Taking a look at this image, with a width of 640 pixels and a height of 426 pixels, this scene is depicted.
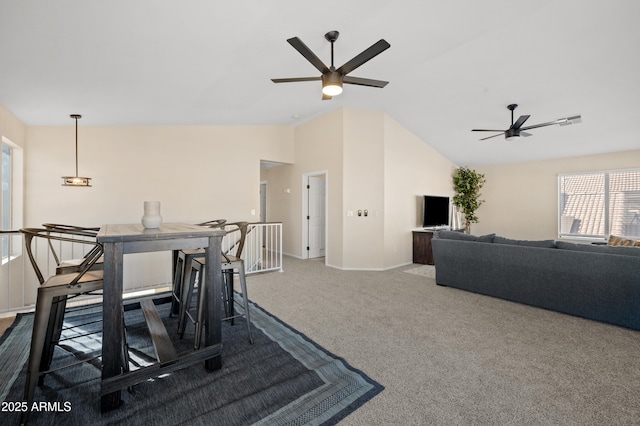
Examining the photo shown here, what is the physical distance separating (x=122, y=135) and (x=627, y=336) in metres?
7.34

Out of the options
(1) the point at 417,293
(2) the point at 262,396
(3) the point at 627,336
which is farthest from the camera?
(1) the point at 417,293

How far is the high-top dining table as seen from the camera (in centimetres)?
155

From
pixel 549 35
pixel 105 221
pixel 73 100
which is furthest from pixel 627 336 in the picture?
pixel 105 221

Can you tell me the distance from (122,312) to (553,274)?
408 cm

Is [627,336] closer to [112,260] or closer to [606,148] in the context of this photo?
[112,260]

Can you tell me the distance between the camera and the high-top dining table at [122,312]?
1550 mm

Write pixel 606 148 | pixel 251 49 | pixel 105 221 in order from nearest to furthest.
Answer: pixel 251 49 < pixel 105 221 < pixel 606 148

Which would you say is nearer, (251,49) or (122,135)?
(251,49)

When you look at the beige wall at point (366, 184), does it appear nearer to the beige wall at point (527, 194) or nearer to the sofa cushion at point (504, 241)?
the sofa cushion at point (504, 241)

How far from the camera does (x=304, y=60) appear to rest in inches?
132

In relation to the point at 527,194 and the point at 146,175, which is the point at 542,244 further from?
the point at 146,175

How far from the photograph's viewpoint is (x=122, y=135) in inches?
201

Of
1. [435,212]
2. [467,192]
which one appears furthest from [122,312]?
[467,192]

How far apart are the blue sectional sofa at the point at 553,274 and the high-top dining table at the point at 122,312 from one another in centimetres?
338
